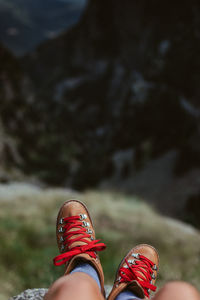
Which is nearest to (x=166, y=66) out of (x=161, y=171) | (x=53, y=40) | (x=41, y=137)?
(x=161, y=171)

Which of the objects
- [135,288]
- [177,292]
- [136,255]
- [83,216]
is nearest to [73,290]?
[177,292]

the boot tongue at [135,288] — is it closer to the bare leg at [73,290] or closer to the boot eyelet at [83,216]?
the bare leg at [73,290]

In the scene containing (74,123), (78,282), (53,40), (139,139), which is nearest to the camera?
(78,282)

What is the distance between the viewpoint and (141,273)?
247 centimetres

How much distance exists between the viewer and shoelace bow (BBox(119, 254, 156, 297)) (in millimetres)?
2256

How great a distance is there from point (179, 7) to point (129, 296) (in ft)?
103

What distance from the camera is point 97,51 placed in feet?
172

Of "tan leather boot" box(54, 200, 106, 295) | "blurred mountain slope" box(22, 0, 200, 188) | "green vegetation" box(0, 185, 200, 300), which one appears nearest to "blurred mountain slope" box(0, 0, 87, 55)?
"blurred mountain slope" box(22, 0, 200, 188)

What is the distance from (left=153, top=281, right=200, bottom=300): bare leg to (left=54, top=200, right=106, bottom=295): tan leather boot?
0.62 m

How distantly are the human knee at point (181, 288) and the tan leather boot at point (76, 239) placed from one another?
2.09ft

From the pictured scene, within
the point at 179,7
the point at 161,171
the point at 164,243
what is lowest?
the point at 164,243

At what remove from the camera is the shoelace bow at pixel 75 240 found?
223cm

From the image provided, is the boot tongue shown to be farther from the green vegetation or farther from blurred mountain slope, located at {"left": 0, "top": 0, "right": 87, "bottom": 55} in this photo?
blurred mountain slope, located at {"left": 0, "top": 0, "right": 87, "bottom": 55}

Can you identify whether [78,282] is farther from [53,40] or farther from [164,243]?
[53,40]
